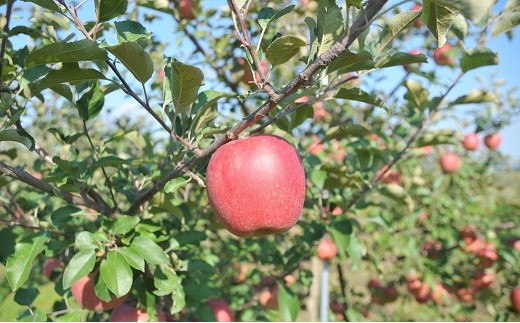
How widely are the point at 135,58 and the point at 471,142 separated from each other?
11.1 feet

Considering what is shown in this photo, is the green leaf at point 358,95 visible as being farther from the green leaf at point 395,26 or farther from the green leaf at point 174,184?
the green leaf at point 174,184

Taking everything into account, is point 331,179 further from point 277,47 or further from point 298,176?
point 277,47

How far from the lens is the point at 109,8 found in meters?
0.92

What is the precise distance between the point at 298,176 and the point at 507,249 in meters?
1.95

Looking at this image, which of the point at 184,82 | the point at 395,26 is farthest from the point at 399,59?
the point at 184,82

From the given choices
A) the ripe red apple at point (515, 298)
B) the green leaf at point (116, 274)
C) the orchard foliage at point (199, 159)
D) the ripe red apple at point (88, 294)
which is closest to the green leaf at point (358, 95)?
the orchard foliage at point (199, 159)

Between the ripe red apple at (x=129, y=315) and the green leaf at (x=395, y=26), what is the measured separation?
0.94 m

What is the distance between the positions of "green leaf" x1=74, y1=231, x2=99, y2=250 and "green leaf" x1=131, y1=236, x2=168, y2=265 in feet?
0.28

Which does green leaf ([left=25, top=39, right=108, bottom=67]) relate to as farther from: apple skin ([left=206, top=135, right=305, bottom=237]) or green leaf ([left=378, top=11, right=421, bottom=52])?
green leaf ([left=378, top=11, right=421, bottom=52])

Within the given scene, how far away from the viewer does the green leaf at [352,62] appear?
78 cm

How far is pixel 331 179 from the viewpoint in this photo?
1.43 meters

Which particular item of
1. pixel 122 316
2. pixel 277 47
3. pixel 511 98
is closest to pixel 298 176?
pixel 277 47

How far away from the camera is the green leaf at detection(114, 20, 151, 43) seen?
85 centimetres

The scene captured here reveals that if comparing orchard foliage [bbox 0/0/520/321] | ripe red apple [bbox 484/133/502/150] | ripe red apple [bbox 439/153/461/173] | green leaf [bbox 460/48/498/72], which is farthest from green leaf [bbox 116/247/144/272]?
ripe red apple [bbox 484/133/502/150]
